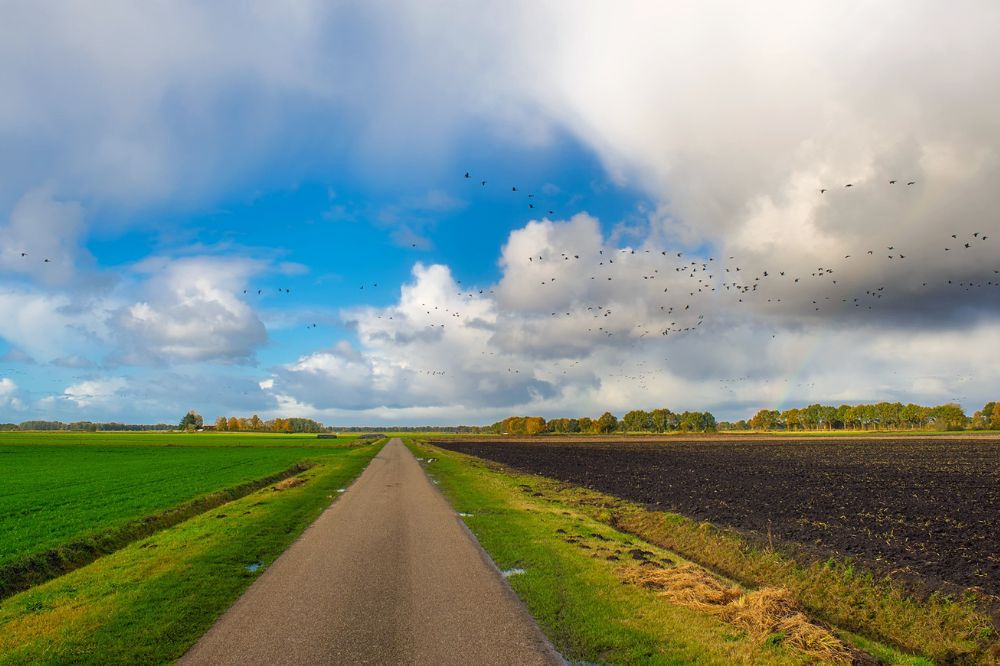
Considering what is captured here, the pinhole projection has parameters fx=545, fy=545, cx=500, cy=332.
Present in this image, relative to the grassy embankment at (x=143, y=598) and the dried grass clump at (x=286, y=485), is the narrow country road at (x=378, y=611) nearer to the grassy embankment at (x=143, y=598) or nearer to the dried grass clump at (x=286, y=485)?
the grassy embankment at (x=143, y=598)

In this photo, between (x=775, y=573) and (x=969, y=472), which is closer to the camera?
(x=775, y=573)

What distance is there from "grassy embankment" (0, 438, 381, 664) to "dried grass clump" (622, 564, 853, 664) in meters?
9.62

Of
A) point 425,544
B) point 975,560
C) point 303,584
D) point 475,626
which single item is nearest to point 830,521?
point 975,560

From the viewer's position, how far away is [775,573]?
14.6m

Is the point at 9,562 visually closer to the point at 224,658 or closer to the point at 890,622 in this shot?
the point at 224,658

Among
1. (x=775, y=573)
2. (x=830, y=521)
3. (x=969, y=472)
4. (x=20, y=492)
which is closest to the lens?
(x=775, y=573)

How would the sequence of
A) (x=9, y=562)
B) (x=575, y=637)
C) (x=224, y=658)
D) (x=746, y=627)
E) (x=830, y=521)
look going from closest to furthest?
(x=224, y=658), (x=575, y=637), (x=746, y=627), (x=9, y=562), (x=830, y=521)

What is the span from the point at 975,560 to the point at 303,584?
17751mm

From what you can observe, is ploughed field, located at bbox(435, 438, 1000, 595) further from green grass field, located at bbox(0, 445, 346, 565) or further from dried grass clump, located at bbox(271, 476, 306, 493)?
green grass field, located at bbox(0, 445, 346, 565)

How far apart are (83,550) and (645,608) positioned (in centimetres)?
1934

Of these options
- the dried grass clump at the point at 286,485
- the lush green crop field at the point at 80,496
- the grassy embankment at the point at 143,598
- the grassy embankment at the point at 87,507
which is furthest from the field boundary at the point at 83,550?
the dried grass clump at the point at 286,485

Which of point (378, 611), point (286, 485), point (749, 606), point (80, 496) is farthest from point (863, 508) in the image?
point (80, 496)

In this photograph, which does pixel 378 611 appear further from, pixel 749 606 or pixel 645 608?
pixel 749 606

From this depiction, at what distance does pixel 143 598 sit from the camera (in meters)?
12.1
